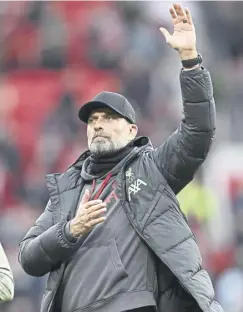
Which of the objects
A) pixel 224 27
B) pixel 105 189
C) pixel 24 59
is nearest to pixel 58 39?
pixel 24 59

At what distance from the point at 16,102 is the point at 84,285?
28.5 feet

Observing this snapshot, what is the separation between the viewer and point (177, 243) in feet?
17.4

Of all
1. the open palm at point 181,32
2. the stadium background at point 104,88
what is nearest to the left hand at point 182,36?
the open palm at point 181,32

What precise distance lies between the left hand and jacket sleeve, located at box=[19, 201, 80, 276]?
968 mm

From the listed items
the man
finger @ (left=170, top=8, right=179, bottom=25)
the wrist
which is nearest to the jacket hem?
the man

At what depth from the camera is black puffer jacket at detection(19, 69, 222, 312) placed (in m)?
5.26

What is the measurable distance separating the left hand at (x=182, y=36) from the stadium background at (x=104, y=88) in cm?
524

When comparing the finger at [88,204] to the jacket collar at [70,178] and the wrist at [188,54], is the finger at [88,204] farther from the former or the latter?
the wrist at [188,54]

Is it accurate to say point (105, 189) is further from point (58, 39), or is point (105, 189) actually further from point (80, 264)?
point (58, 39)

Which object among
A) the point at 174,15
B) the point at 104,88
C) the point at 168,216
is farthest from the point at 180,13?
the point at 104,88

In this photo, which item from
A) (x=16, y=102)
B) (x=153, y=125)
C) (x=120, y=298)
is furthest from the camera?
(x=16, y=102)

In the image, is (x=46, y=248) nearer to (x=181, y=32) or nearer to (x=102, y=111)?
(x=102, y=111)

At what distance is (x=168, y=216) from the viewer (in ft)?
17.6

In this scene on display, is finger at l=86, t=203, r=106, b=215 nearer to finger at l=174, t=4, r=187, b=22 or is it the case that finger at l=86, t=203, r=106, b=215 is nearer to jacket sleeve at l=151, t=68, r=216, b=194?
jacket sleeve at l=151, t=68, r=216, b=194
